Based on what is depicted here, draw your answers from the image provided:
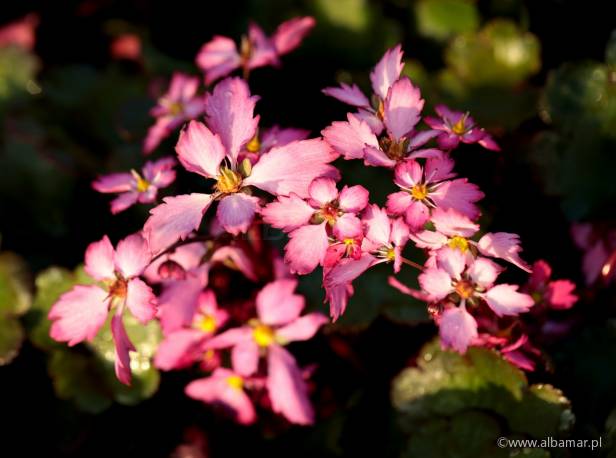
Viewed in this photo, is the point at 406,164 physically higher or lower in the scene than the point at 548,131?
higher

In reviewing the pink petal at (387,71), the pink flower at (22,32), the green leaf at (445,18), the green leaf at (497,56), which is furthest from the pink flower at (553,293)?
the pink flower at (22,32)

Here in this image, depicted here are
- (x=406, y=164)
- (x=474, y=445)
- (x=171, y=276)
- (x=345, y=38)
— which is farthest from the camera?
(x=345, y=38)

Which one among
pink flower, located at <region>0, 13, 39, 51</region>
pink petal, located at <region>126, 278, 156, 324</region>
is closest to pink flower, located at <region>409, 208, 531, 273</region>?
pink petal, located at <region>126, 278, 156, 324</region>

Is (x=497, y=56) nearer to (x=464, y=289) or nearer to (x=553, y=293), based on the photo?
(x=553, y=293)

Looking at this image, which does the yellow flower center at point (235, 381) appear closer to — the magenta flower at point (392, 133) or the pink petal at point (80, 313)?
the pink petal at point (80, 313)

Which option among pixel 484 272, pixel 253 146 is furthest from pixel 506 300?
pixel 253 146

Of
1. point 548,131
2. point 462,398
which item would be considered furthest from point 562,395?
point 548,131

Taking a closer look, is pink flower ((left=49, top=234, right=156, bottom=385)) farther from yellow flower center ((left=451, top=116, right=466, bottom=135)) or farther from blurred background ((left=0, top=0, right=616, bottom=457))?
Answer: yellow flower center ((left=451, top=116, right=466, bottom=135))

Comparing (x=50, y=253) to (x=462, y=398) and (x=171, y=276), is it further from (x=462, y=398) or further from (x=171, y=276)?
(x=462, y=398)
